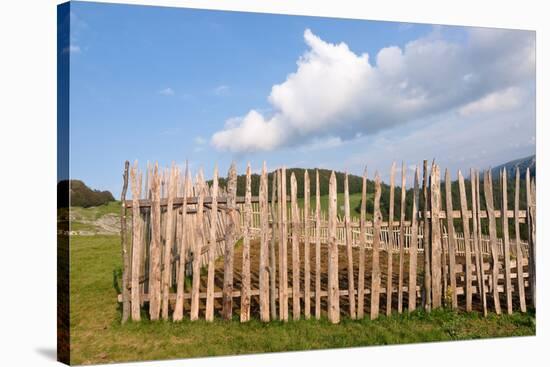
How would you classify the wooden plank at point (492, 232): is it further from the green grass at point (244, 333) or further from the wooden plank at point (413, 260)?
the wooden plank at point (413, 260)

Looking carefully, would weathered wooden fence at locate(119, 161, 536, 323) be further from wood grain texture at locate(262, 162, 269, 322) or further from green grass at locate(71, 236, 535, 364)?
green grass at locate(71, 236, 535, 364)

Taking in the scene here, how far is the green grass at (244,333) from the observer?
659 centimetres

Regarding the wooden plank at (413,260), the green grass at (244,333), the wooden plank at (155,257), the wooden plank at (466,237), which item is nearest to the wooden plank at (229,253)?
the green grass at (244,333)

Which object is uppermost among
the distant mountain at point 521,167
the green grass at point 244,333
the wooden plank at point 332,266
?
the distant mountain at point 521,167

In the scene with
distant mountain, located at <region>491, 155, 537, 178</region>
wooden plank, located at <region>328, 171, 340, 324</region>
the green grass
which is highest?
distant mountain, located at <region>491, 155, 537, 178</region>

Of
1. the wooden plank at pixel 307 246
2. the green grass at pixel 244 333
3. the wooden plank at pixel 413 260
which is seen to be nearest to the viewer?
the green grass at pixel 244 333

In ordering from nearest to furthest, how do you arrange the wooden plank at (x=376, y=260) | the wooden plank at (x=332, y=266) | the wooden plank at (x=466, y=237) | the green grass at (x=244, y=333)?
the green grass at (x=244, y=333)
the wooden plank at (x=332, y=266)
the wooden plank at (x=376, y=260)
the wooden plank at (x=466, y=237)

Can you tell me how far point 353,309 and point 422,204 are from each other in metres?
2.00

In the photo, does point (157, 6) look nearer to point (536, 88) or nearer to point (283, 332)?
point (283, 332)

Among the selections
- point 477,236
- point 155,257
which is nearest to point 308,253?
point 155,257

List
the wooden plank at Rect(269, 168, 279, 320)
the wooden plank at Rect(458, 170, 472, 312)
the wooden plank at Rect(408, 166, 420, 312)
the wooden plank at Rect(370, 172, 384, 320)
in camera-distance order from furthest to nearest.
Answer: the wooden plank at Rect(458, 170, 472, 312)
the wooden plank at Rect(408, 166, 420, 312)
the wooden plank at Rect(370, 172, 384, 320)
the wooden plank at Rect(269, 168, 279, 320)

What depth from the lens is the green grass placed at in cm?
659

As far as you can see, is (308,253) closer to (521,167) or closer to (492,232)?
(492,232)

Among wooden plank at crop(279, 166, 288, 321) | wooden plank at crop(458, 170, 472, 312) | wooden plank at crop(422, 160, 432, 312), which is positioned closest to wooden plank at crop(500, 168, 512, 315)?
wooden plank at crop(458, 170, 472, 312)
